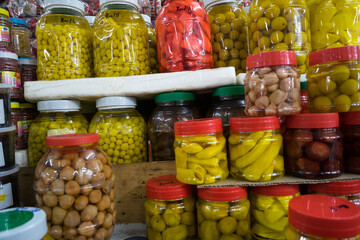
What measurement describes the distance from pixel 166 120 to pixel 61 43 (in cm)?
51

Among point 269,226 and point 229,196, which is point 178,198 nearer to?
point 229,196

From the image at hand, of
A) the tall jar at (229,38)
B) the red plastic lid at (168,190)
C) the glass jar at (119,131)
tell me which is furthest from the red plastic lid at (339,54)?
the glass jar at (119,131)

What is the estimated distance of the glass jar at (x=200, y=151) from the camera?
72 centimetres

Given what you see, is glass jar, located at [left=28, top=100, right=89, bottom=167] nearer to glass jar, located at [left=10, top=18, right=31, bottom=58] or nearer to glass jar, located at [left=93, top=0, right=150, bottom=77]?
glass jar, located at [left=93, top=0, right=150, bottom=77]

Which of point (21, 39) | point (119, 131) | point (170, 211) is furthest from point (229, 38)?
point (21, 39)

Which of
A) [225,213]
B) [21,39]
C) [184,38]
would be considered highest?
[21,39]

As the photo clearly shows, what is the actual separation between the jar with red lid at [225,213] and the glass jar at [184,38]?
18.2 inches

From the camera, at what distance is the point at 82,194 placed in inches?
26.5

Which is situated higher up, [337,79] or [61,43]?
[61,43]

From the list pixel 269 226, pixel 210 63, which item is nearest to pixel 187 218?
pixel 269 226

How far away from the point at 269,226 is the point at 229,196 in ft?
0.48

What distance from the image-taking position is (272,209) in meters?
0.71

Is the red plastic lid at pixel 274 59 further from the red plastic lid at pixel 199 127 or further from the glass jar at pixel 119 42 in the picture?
the glass jar at pixel 119 42

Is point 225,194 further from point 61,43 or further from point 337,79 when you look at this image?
point 61,43
